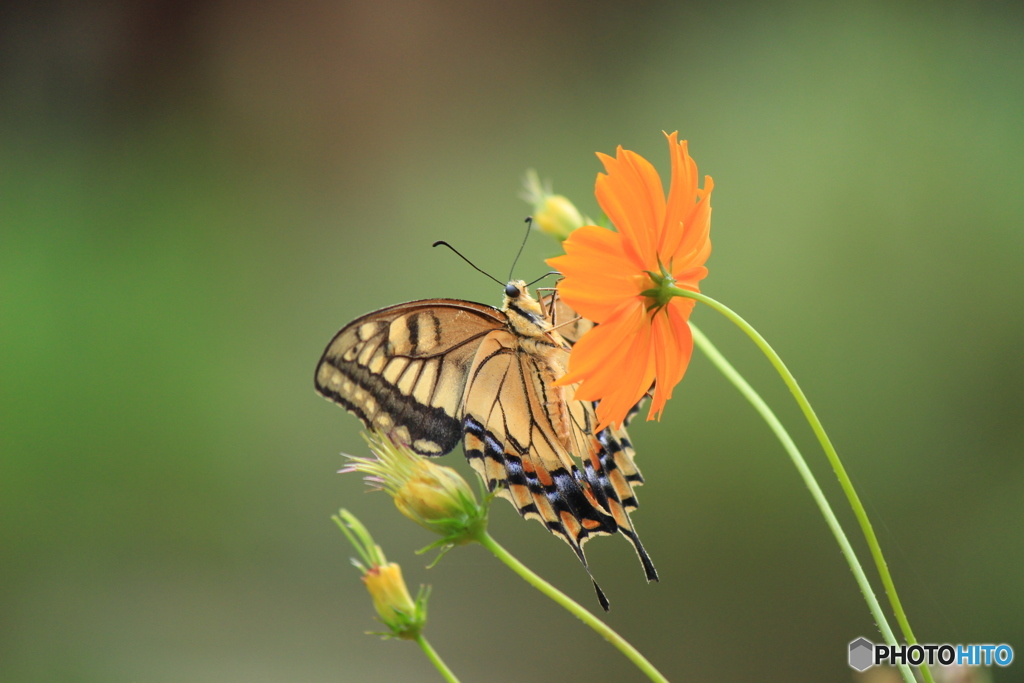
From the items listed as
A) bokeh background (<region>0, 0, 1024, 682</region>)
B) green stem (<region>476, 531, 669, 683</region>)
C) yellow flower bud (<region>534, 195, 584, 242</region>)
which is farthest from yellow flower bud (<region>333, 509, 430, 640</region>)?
bokeh background (<region>0, 0, 1024, 682</region>)

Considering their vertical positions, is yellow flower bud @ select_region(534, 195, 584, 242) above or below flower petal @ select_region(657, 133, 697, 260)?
above

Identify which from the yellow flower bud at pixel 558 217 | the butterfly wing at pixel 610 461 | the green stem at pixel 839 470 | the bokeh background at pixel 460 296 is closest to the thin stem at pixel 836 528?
the green stem at pixel 839 470

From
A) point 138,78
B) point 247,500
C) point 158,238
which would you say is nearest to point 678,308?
point 247,500

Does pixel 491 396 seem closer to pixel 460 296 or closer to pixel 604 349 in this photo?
pixel 604 349

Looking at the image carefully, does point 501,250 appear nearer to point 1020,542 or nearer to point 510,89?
point 510,89

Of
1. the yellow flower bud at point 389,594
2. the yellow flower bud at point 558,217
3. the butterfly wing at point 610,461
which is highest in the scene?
the yellow flower bud at point 558,217

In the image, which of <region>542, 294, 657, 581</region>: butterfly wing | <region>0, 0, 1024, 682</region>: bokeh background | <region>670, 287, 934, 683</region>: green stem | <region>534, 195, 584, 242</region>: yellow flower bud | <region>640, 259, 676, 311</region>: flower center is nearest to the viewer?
<region>670, 287, 934, 683</region>: green stem

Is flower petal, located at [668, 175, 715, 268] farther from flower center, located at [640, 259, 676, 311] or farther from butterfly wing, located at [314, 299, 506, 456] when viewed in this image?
butterfly wing, located at [314, 299, 506, 456]

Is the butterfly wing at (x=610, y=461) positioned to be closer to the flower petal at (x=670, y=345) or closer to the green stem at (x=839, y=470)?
the flower petal at (x=670, y=345)
